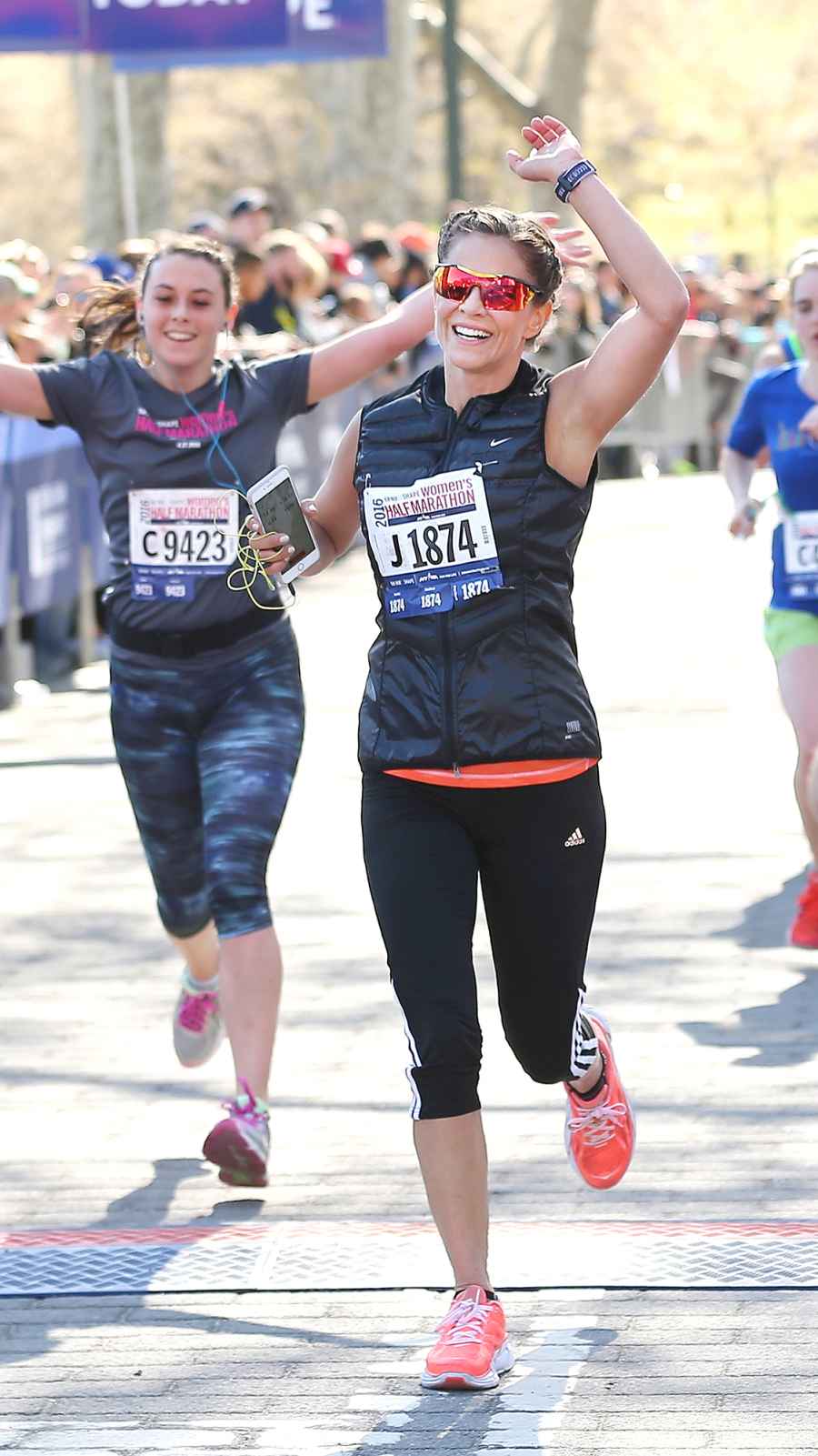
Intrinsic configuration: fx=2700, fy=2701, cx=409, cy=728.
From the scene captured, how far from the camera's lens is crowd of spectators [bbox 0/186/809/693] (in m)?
12.6

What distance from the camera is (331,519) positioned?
204 inches

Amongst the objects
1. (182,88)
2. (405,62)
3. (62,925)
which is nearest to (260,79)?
(182,88)

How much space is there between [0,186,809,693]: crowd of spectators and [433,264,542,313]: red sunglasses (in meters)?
0.22

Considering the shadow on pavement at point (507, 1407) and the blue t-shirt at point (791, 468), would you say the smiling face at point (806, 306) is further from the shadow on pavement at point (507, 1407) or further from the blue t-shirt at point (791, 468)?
the shadow on pavement at point (507, 1407)

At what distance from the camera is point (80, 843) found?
9.87 m

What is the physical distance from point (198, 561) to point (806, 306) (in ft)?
8.08

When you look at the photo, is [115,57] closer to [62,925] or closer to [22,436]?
[22,436]

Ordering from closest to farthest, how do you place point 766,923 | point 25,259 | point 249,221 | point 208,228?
1. point 766,923
2. point 25,259
3. point 208,228
4. point 249,221

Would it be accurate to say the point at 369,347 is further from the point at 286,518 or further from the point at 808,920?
the point at 808,920

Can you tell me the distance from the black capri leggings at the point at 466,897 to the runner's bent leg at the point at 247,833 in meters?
1.18

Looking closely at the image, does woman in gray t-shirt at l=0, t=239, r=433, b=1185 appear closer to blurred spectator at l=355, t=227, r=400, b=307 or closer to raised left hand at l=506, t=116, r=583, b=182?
raised left hand at l=506, t=116, r=583, b=182

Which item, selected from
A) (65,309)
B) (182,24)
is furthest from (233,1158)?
(182,24)

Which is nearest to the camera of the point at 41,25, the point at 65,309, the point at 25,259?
the point at 65,309

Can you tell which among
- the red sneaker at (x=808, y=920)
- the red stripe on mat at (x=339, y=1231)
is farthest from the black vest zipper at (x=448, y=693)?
the red sneaker at (x=808, y=920)
